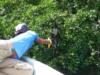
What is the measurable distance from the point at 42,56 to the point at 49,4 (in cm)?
110

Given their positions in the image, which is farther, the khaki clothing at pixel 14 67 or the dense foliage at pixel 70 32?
the dense foliage at pixel 70 32

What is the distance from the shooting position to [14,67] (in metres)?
4.76

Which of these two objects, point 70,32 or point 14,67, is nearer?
point 14,67

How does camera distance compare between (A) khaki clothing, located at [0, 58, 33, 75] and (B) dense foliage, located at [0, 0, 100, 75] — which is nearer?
(A) khaki clothing, located at [0, 58, 33, 75]

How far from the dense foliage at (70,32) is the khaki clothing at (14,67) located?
4.28ft

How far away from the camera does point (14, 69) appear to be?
4.77 metres

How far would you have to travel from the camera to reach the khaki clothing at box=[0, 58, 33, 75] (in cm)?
472

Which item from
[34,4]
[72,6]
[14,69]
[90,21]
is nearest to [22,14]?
[34,4]

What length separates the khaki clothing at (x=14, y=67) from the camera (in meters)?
4.72

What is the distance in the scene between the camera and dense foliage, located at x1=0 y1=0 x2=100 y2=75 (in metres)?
5.95

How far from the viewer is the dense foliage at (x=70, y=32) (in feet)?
19.5

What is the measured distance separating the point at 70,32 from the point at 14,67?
5.17 feet

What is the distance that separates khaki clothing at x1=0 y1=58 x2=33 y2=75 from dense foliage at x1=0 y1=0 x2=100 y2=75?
1.30m

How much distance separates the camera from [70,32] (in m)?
6.05
